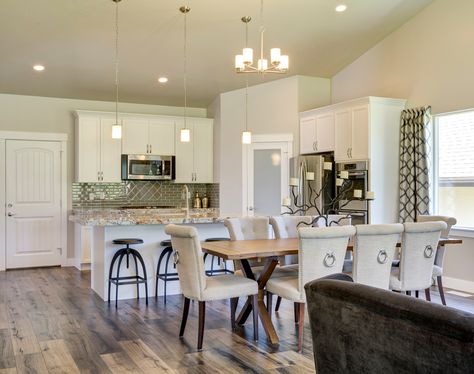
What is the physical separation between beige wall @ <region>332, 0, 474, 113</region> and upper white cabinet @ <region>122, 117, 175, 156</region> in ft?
10.3

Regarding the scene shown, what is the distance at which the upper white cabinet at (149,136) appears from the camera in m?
7.95

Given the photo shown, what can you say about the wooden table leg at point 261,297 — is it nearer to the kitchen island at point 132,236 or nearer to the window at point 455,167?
the kitchen island at point 132,236

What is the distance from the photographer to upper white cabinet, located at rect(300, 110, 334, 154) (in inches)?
273

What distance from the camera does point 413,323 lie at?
4.92 ft

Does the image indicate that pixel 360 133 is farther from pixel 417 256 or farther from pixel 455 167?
pixel 417 256

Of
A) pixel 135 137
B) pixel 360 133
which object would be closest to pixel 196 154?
pixel 135 137

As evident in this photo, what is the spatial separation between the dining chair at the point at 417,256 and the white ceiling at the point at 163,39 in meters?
2.96

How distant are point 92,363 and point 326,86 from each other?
18.7ft

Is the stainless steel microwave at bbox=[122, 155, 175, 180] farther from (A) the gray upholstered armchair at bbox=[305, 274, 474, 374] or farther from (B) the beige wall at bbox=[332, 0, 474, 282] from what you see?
(A) the gray upholstered armchair at bbox=[305, 274, 474, 374]

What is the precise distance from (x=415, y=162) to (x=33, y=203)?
5620 mm

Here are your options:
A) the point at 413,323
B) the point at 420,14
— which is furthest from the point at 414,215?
the point at 413,323

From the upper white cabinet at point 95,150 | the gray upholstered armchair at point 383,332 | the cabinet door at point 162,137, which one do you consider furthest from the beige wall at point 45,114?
→ the gray upholstered armchair at point 383,332

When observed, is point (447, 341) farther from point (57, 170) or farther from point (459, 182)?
point (57, 170)

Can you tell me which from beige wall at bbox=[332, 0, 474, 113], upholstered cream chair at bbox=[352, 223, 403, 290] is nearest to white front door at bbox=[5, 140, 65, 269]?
beige wall at bbox=[332, 0, 474, 113]
